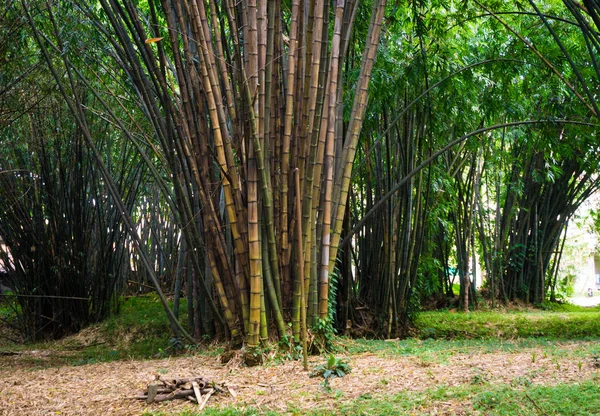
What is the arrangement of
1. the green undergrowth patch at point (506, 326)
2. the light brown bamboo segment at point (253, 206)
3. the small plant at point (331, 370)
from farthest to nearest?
the green undergrowth patch at point (506, 326)
the light brown bamboo segment at point (253, 206)
the small plant at point (331, 370)

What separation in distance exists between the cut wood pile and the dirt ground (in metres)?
0.03

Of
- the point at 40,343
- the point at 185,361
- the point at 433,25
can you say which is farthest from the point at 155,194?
the point at 185,361

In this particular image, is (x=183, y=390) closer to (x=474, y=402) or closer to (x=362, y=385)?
(x=362, y=385)

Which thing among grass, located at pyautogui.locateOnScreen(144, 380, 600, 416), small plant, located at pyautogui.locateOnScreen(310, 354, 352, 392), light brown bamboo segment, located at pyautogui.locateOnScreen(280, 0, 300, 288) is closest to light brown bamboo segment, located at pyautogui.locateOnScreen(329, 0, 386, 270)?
light brown bamboo segment, located at pyautogui.locateOnScreen(280, 0, 300, 288)

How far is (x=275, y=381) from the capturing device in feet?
8.65

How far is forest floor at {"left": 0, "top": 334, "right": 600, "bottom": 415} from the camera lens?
2.13 meters

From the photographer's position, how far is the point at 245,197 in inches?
121

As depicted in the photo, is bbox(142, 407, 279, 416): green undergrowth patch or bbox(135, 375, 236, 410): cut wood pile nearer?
bbox(142, 407, 279, 416): green undergrowth patch

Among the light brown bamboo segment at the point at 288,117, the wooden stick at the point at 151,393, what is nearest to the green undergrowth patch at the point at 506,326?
the light brown bamboo segment at the point at 288,117

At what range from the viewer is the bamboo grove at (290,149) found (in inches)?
121

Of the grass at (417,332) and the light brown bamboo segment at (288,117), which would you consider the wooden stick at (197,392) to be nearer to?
the light brown bamboo segment at (288,117)

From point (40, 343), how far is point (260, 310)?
3.39 m

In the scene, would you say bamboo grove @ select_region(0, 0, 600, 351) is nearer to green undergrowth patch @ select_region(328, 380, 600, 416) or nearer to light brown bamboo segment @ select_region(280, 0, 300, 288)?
light brown bamboo segment @ select_region(280, 0, 300, 288)

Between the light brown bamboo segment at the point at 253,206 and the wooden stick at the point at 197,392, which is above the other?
the light brown bamboo segment at the point at 253,206
